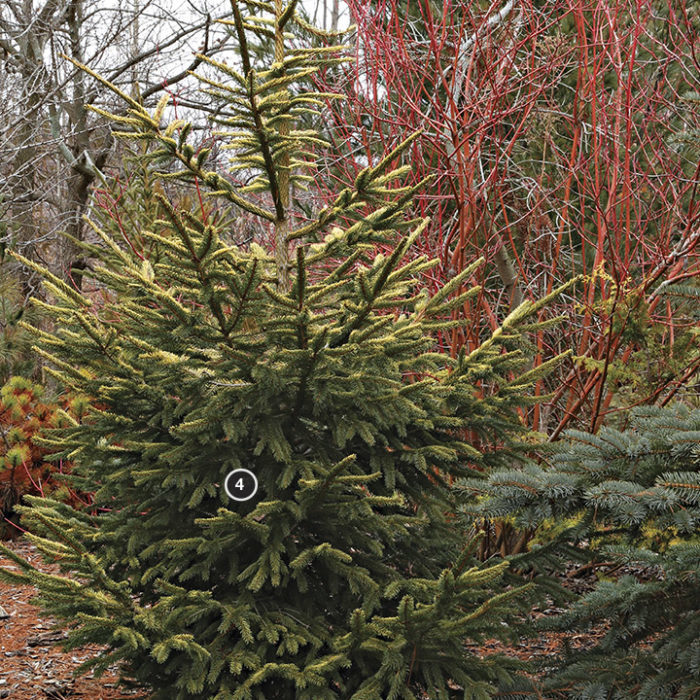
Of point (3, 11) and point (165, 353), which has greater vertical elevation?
point (3, 11)

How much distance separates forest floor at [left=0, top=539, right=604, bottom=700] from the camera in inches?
149

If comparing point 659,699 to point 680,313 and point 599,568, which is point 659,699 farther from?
point 680,313

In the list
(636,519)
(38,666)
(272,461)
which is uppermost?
(272,461)

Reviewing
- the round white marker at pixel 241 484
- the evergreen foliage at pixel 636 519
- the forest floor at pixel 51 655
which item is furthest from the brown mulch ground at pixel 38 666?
the evergreen foliage at pixel 636 519

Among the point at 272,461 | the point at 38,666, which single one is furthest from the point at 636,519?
the point at 38,666

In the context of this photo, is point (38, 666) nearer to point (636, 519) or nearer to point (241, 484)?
point (241, 484)

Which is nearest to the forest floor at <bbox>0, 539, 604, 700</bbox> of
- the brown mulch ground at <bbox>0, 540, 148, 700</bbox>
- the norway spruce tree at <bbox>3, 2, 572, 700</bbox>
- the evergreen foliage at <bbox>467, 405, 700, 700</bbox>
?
the brown mulch ground at <bbox>0, 540, 148, 700</bbox>

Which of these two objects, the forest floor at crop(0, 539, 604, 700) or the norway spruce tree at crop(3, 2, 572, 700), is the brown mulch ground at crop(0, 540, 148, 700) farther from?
the norway spruce tree at crop(3, 2, 572, 700)

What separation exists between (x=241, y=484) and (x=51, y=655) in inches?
86.6

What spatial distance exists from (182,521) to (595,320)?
3.12 metres

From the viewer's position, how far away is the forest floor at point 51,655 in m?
3.79

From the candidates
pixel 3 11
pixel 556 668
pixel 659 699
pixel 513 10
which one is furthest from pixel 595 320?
pixel 3 11

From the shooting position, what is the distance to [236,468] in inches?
109

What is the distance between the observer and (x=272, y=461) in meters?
2.88
